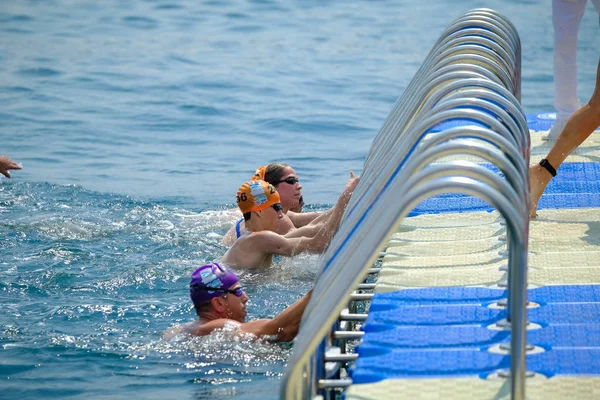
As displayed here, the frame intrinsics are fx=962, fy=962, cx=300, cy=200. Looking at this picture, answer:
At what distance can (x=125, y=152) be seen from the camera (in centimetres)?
1274

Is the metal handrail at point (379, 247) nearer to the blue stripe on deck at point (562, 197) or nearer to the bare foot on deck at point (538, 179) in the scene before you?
the bare foot on deck at point (538, 179)

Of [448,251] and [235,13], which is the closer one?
[448,251]

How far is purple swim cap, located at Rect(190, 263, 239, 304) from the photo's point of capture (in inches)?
202

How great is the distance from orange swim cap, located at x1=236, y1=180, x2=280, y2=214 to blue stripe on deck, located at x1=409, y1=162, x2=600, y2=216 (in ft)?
3.76

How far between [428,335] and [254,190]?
3.17 metres

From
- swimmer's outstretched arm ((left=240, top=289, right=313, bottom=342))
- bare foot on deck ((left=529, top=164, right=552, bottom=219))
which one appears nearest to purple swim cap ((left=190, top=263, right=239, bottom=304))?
swimmer's outstretched arm ((left=240, top=289, right=313, bottom=342))

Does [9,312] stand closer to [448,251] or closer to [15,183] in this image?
[448,251]

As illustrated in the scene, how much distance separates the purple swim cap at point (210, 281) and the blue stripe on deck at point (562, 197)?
1367 mm

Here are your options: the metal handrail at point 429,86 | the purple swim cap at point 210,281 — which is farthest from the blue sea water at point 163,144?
the metal handrail at point 429,86

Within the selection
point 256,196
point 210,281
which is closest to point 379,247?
point 210,281

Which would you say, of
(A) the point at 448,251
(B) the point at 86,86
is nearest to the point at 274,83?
(B) the point at 86,86

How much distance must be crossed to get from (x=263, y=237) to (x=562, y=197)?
2.01 m

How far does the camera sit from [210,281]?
514 cm

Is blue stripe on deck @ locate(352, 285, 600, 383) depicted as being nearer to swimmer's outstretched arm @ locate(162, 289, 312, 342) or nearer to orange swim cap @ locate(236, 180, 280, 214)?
swimmer's outstretched arm @ locate(162, 289, 312, 342)
